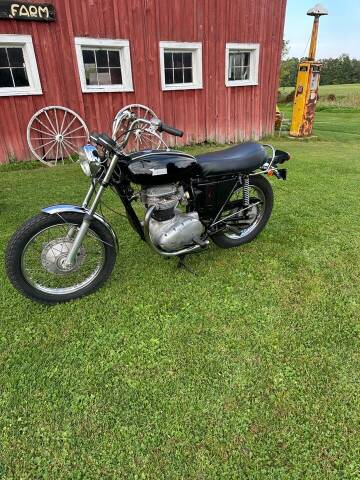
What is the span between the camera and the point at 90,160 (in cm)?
204

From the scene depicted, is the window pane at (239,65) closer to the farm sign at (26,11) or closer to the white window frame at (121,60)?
the white window frame at (121,60)

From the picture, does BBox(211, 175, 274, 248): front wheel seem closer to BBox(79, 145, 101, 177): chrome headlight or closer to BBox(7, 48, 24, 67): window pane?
BBox(79, 145, 101, 177): chrome headlight

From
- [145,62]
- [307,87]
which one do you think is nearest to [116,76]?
[145,62]

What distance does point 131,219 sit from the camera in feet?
8.22

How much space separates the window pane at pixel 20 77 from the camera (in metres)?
5.56

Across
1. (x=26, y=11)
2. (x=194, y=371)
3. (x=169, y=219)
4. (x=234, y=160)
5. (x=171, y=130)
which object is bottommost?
(x=194, y=371)

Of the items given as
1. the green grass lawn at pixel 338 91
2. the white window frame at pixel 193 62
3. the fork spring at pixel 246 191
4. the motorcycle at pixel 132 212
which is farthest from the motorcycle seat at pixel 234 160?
the green grass lawn at pixel 338 91

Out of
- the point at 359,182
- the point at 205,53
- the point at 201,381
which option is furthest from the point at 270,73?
the point at 201,381

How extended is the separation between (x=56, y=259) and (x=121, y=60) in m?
5.29

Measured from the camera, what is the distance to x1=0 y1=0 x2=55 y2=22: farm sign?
507 centimetres

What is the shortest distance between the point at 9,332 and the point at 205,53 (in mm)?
6882

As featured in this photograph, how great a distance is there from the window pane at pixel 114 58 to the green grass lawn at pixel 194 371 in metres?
4.63

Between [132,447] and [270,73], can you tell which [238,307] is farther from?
[270,73]

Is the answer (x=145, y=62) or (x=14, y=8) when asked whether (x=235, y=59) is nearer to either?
(x=145, y=62)
